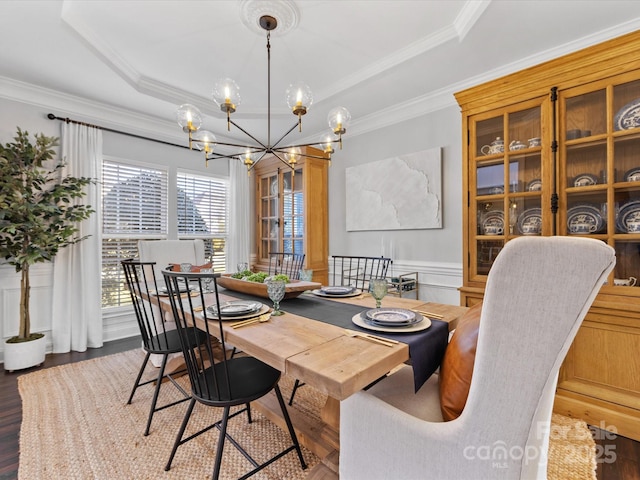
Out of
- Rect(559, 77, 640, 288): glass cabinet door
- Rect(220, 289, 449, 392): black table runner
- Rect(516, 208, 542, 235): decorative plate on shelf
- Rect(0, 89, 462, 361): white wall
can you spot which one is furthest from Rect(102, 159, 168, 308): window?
Rect(559, 77, 640, 288): glass cabinet door

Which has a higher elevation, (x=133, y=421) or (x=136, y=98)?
(x=136, y=98)

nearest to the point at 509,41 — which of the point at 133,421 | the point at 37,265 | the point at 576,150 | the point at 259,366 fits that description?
the point at 576,150

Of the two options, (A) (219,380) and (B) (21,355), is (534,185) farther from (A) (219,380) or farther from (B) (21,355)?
(B) (21,355)

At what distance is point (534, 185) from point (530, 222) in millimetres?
265

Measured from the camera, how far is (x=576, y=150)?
6.55 ft

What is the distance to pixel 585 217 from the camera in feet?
6.44

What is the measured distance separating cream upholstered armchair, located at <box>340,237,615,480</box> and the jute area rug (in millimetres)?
820

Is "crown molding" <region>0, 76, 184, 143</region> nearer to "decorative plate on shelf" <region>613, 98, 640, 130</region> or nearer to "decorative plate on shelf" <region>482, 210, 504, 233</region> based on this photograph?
"decorative plate on shelf" <region>482, 210, 504, 233</region>

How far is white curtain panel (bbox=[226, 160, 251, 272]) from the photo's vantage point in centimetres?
446

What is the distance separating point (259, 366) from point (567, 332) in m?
1.34

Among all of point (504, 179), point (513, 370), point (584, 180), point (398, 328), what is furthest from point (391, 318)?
point (584, 180)

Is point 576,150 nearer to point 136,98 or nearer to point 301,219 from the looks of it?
point 301,219

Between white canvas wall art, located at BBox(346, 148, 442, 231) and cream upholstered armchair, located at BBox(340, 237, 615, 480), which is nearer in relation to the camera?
cream upholstered armchair, located at BBox(340, 237, 615, 480)

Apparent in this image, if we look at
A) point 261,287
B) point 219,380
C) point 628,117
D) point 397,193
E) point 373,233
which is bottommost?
point 219,380
